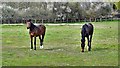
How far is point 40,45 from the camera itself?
68.1ft

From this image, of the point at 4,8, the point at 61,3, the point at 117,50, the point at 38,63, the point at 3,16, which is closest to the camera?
the point at 38,63

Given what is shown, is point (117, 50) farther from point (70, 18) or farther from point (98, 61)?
point (70, 18)

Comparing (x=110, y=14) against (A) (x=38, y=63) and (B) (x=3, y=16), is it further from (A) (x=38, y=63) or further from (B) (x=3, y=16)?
(A) (x=38, y=63)

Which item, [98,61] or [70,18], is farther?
[70,18]

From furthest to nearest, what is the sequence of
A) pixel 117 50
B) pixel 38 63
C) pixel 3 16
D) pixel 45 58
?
pixel 3 16
pixel 117 50
pixel 45 58
pixel 38 63

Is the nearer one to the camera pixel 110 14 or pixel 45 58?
pixel 45 58

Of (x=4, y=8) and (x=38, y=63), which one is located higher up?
(x=38, y=63)

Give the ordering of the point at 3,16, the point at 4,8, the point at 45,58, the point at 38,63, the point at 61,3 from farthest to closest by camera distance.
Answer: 1. the point at 61,3
2. the point at 4,8
3. the point at 3,16
4. the point at 45,58
5. the point at 38,63

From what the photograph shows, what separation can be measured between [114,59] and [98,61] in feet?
2.92

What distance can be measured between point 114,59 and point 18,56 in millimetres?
4391

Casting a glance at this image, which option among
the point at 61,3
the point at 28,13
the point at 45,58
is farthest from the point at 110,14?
the point at 45,58

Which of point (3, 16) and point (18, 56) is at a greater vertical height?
point (18, 56)

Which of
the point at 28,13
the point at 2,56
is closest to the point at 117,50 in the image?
the point at 2,56

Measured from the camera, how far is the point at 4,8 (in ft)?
178
